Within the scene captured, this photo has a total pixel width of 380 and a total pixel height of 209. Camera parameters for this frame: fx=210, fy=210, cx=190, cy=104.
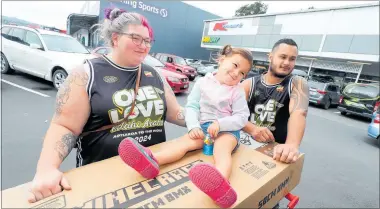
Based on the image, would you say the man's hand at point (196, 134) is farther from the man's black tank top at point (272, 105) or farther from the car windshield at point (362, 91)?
the car windshield at point (362, 91)

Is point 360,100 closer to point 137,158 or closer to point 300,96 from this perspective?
point 300,96

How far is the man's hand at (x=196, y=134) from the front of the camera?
132 centimetres

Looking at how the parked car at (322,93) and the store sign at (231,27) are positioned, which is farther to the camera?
the store sign at (231,27)

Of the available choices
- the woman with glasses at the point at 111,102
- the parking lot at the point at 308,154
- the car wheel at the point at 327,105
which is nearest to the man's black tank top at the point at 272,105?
the woman with glasses at the point at 111,102

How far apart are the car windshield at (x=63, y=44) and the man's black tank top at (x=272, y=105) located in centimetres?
539

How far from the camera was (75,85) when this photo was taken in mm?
1162

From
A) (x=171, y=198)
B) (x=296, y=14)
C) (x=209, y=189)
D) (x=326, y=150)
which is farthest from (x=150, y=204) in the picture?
(x=296, y=14)

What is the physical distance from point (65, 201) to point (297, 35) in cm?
1839

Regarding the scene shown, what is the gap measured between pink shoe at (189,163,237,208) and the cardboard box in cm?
6

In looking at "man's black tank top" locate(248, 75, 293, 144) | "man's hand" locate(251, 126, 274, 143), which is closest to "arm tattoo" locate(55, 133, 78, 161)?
"man's hand" locate(251, 126, 274, 143)

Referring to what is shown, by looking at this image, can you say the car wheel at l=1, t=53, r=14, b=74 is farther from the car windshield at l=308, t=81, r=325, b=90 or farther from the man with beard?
the car windshield at l=308, t=81, r=325, b=90

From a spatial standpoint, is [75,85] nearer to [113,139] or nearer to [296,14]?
[113,139]

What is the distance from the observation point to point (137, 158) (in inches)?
36.5

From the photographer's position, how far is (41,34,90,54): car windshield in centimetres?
546
